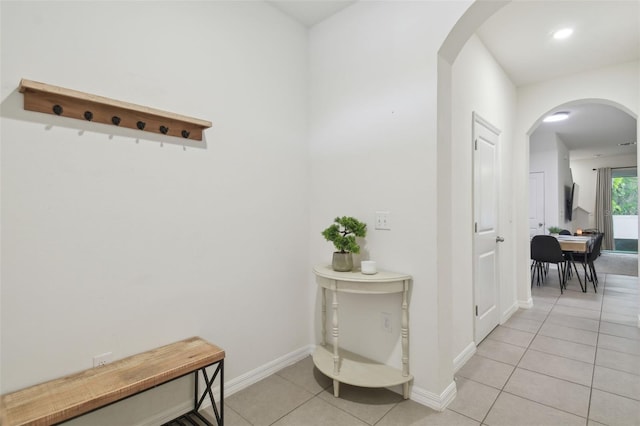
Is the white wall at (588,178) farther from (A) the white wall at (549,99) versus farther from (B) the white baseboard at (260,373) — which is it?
(B) the white baseboard at (260,373)

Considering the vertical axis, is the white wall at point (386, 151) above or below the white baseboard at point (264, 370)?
above

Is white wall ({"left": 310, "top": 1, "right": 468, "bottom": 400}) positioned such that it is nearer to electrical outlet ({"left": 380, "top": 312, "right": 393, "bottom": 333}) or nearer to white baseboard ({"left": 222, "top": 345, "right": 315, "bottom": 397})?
electrical outlet ({"left": 380, "top": 312, "right": 393, "bottom": 333})

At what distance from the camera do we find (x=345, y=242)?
2168mm

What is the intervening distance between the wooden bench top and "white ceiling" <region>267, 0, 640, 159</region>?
245 cm

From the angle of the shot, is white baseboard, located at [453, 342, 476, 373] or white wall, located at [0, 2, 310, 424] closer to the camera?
white wall, located at [0, 2, 310, 424]

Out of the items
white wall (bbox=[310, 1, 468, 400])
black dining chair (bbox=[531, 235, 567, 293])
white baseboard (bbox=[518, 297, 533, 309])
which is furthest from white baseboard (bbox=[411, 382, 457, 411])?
black dining chair (bbox=[531, 235, 567, 293])

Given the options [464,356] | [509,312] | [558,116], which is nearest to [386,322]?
[464,356]

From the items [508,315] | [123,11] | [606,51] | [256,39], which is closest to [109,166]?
[123,11]

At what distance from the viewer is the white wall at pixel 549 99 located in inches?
135

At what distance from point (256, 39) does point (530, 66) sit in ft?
10.1

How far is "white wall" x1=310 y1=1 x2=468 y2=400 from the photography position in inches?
76.9

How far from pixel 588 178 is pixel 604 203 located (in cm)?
88

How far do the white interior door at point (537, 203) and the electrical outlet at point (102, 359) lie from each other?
298 inches

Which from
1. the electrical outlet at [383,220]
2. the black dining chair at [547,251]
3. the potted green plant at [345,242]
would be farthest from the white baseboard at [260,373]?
the black dining chair at [547,251]
